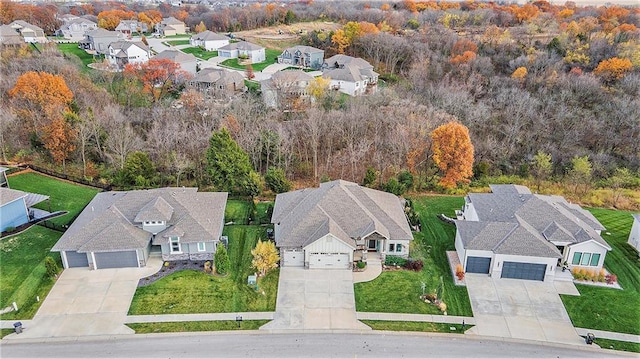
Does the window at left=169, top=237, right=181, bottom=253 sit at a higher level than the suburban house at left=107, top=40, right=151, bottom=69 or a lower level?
lower

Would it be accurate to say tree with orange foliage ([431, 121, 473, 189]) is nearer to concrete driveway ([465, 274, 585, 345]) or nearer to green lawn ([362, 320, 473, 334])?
concrete driveway ([465, 274, 585, 345])

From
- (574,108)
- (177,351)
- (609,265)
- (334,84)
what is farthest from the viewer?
(334,84)

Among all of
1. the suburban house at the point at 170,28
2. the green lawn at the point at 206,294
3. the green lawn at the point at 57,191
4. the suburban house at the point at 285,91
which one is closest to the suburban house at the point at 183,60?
the suburban house at the point at 285,91

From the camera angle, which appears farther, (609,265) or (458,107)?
(458,107)

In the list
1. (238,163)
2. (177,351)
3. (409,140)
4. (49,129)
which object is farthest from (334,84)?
(177,351)

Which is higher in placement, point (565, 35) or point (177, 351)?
point (565, 35)

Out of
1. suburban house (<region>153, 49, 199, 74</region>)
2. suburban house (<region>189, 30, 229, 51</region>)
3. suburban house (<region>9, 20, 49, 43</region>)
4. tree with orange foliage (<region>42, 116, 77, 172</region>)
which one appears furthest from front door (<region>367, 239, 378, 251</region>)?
suburban house (<region>9, 20, 49, 43</region>)

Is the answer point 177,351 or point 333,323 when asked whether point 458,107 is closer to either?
point 333,323

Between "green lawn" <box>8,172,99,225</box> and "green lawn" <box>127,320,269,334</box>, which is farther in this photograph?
"green lawn" <box>8,172,99,225</box>
